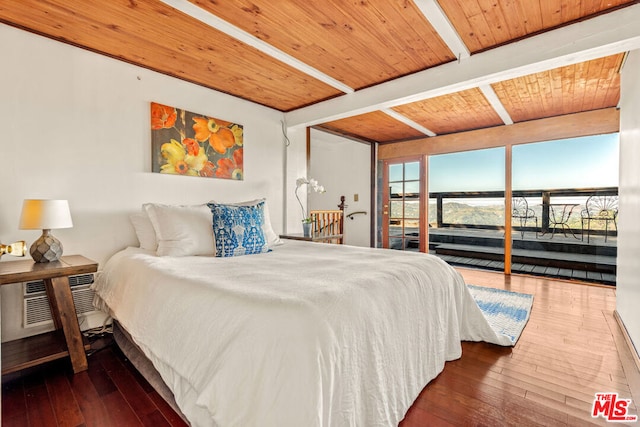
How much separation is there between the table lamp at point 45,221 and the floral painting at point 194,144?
93cm

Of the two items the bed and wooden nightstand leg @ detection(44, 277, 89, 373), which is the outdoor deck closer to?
the bed

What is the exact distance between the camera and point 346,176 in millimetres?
6324

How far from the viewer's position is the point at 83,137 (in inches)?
95.8

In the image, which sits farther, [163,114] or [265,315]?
[163,114]

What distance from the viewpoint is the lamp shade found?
1.91 meters

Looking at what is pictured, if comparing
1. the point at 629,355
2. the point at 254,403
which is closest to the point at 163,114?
the point at 254,403

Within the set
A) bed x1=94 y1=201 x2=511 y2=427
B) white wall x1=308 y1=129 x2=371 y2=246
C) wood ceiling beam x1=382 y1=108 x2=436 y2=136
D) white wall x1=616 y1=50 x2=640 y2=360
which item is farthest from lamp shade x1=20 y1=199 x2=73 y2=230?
white wall x1=308 y1=129 x2=371 y2=246

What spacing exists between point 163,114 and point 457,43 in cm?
262

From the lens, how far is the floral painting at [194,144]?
2.85 meters

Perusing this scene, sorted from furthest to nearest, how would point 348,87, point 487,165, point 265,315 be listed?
1. point 487,165
2. point 348,87
3. point 265,315

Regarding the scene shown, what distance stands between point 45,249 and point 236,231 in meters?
1.19

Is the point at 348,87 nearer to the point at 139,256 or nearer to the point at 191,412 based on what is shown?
the point at 139,256

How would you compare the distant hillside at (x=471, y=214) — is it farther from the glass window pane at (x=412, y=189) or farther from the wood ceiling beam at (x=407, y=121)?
the wood ceiling beam at (x=407, y=121)

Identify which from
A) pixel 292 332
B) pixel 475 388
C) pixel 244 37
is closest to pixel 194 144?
pixel 244 37
